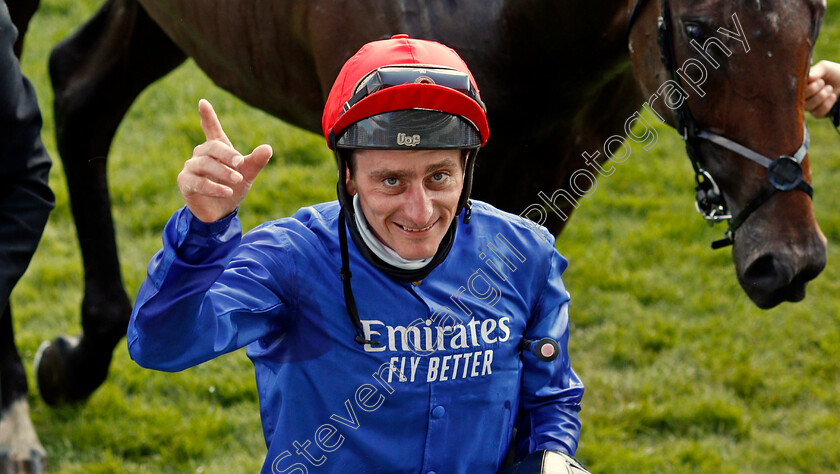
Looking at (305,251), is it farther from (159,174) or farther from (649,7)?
(159,174)

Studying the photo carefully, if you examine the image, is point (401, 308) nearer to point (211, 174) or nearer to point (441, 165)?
point (441, 165)

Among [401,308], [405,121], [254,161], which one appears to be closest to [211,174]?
[254,161]

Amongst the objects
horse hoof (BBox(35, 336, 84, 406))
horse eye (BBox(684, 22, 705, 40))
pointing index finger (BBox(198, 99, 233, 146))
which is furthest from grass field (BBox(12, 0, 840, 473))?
pointing index finger (BBox(198, 99, 233, 146))

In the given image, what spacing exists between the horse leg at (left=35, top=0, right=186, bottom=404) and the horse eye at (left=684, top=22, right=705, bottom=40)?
2.70 metres

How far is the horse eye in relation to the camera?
8.27ft

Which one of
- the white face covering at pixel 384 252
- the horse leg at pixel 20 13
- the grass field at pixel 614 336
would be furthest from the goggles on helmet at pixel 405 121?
the horse leg at pixel 20 13

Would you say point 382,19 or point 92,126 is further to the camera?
point 92,126

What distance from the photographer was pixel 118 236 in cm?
578

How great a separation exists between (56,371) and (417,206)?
2884mm

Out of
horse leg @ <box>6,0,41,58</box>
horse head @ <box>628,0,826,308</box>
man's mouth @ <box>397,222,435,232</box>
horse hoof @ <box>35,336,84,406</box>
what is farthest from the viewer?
horse hoof @ <box>35,336,84,406</box>

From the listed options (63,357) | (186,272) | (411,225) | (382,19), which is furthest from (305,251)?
(63,357)

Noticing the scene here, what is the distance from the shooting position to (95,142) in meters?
4.59

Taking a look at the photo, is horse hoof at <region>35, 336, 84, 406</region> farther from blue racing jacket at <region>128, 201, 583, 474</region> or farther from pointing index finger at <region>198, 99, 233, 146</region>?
pointing index finger at <region>198, 99, 233, 146</region>

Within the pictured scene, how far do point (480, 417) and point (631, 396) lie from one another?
2472 millimetres
